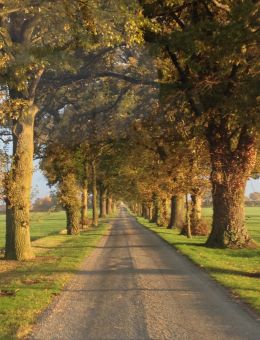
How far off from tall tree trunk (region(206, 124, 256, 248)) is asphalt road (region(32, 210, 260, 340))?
861 cm

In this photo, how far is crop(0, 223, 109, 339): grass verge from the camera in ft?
27.7

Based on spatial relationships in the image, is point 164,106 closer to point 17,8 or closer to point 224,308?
point 17,8

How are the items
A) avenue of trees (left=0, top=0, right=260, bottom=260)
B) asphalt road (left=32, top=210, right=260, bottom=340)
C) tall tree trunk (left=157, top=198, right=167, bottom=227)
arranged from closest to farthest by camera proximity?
asphalt road (left=32, top=210, right=260, bottom=340), avenue of trees (left=0, top=0, right=260, bottom=260), tall tree trunk (left=157, top=198, right=167, bottom=227)

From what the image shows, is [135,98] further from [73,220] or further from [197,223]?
[73,220]

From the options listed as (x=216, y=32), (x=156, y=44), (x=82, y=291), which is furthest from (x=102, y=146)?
(x=82, y=291)

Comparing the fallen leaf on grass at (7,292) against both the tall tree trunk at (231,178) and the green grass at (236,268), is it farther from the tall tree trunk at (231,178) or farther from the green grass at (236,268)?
the tall tree trunk at (231,178)

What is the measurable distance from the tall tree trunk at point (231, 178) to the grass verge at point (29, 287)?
7.47m

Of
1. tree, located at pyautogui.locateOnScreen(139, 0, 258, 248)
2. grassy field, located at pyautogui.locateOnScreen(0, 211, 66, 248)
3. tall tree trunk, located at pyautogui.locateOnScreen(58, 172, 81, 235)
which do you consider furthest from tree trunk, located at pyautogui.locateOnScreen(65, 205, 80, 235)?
tree, located at pyautogui.locateOnScreen(139, 0, 258, 248)

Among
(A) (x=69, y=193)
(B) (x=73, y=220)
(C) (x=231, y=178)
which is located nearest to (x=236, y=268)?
(C) (x=231, y=178)

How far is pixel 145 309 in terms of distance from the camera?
9609 millimetres

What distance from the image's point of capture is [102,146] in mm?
35188

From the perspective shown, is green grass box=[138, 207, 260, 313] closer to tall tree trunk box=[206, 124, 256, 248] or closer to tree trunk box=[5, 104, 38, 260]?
tall tree trunk box=[206, 124, 256, 248]

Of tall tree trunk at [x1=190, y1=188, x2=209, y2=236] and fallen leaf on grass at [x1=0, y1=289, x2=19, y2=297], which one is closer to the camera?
fallen leaf on grass at [x1=0, y1=289, x2=19, y2=297]

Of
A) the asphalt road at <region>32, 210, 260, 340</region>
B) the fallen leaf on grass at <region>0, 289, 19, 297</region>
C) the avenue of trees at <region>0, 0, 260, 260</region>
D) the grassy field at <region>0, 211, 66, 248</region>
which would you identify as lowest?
the asphalt road at <region>32, 210, 260, 340</region>
